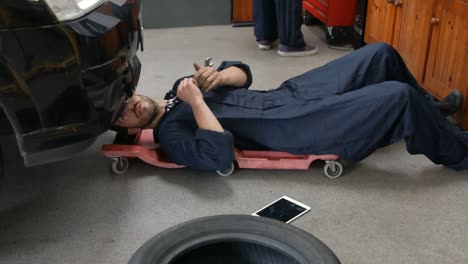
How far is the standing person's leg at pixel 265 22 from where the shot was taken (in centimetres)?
364

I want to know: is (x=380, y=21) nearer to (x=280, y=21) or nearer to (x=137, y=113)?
(x=280, y=21)

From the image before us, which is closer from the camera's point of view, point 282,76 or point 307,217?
point 307,217

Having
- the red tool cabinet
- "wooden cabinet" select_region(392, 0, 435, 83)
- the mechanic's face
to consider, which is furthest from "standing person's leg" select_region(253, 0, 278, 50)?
the mechanic's face

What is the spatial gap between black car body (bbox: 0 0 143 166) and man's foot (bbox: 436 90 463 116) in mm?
1434

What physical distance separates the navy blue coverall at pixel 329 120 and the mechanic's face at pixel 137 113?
0.06 meters

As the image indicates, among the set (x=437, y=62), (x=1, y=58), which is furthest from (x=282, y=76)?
(x=1, y=58)

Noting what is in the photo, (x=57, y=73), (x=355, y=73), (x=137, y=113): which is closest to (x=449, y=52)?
(x=355, y=73)

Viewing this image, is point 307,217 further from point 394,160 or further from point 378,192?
point 394,160

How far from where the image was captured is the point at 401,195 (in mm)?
1818

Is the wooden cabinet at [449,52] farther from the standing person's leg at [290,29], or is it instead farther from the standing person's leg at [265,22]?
the standing person's leg at [265,22]

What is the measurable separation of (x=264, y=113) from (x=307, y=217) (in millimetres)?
453

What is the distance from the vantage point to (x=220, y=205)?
5.85ft

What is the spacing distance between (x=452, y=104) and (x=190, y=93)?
117cm

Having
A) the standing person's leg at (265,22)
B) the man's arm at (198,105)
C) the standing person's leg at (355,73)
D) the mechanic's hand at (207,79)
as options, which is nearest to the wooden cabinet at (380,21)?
the standing person's leg at (265,22)
